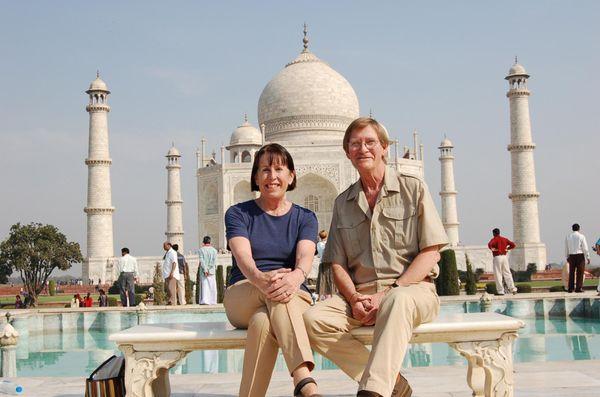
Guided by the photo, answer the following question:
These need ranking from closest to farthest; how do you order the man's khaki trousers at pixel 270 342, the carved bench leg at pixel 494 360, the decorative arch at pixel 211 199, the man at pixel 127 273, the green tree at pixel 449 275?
1. the man's khaki trousers at pixel 270 342
2. the carved bench leg at pixel 494 360
3. the man at pixel 127 273
4. the green tree at pixel 449 275
5. the decorative arch at pixel 211 199

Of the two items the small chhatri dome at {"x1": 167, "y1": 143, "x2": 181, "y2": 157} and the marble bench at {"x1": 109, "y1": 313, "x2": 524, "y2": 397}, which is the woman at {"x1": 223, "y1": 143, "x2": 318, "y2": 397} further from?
the small chhatri dome at {"x1": 167, "y1": 143, "x2": 181, "y2": 157}

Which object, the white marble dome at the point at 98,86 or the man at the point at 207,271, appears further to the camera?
the white marble dome at the point at 98,86

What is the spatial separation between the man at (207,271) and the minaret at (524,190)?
56.6ft

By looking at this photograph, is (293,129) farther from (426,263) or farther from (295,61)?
(426,263)

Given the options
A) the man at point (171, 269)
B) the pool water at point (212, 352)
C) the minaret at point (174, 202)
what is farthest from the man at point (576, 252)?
the minaret at point (174, 202)

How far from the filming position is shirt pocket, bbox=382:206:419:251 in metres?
3.06

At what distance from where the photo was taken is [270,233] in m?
3.14

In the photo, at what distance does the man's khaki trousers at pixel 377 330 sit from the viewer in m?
2.56

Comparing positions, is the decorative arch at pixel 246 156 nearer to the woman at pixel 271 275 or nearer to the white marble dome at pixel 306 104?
the white marble dome at pixel 306 104

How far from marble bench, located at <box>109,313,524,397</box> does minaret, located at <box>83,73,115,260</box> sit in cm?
2283

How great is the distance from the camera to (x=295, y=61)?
32125 millimetres

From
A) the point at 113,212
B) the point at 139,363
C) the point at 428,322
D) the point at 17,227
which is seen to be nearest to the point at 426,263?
the point at 428,322

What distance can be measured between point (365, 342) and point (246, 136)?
94.6 feet

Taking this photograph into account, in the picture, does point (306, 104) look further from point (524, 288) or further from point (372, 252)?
point (372, 252)
